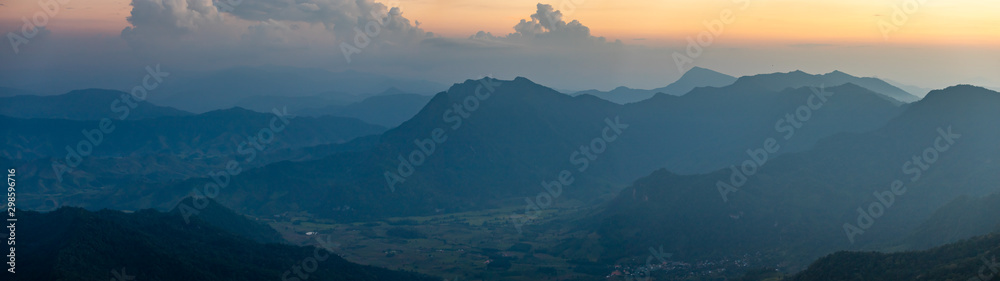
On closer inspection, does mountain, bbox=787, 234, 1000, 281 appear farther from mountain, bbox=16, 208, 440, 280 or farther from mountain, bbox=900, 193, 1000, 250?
mountain, bbox=16, 208, 440, 280

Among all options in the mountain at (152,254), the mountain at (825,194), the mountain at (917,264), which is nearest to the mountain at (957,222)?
the mountain at (825,194)

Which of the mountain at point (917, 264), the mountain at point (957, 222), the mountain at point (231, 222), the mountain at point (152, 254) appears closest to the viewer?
the mountain at point (917, 264)

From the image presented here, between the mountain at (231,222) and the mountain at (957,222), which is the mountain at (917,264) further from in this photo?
the mountain at (231,222)

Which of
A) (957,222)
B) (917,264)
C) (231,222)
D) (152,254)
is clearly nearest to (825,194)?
(957,222)

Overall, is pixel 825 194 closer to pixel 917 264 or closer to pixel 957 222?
pixel 957 222

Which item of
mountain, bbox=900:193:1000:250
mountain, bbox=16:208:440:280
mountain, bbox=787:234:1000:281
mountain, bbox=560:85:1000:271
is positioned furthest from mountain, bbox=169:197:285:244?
mountain, bbox=900:193:1000:250

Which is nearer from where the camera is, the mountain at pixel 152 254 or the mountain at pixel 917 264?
the mountain at pixel 917 264
